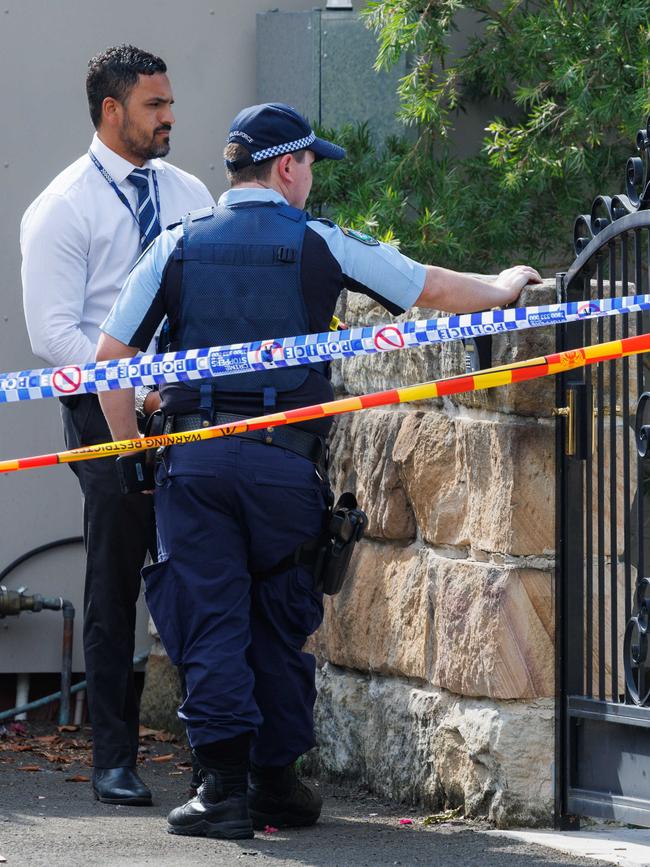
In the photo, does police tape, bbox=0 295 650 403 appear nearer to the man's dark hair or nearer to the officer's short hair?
the officer's short hair

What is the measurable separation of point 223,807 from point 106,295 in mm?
1618

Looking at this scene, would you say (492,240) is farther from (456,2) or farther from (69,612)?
(69,612)

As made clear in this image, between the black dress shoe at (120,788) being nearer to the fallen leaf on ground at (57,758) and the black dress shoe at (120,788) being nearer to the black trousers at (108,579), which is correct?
the black trousers at (108,579)

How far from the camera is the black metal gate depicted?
13.3 ft

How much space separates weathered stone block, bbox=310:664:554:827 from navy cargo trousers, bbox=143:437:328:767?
0.54 m

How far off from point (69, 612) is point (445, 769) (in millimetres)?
2300

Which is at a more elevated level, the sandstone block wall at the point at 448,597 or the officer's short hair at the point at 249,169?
Answer: the officer's short hair at the point at 249,169

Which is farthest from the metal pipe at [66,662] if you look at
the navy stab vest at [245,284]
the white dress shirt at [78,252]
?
the navy stab vest at [245,284]

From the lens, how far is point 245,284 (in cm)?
400

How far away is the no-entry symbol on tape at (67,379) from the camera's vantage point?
13.8 ft

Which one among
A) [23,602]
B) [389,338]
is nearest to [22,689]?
[23,602]

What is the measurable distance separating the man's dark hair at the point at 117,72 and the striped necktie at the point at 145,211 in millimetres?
210

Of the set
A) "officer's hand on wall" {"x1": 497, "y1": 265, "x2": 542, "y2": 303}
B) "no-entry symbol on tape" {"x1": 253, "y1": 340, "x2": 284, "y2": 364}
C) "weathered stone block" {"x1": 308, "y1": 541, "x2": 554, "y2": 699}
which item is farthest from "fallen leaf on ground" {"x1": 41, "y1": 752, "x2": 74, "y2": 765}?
"officer's hand on wall" {"x1": 497, "y1": 265, "x2": 542, "y2": 303}

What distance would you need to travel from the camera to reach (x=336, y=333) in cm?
399
